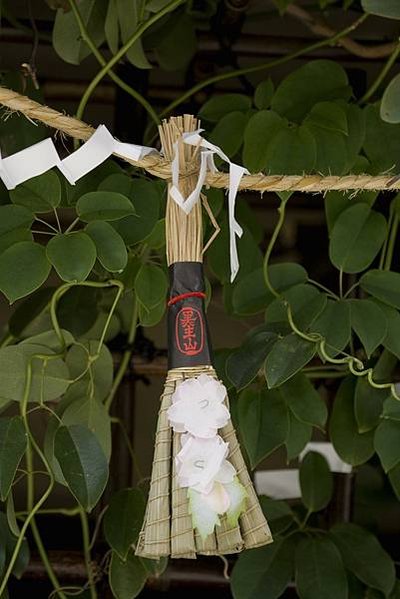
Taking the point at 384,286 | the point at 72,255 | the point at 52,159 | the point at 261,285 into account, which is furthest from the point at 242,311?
the point at 52,159

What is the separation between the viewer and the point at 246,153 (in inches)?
36.0

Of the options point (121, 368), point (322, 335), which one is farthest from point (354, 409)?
point (121, 368)

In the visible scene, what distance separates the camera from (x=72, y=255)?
76 centimetres

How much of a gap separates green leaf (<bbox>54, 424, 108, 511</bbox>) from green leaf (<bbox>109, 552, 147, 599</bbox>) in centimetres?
18

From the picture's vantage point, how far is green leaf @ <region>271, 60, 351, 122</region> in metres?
0.96

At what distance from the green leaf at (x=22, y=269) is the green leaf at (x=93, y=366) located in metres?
0.15

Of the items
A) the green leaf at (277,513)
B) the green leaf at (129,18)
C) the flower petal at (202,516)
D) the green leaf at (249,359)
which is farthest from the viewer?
the green leaf at (277,513)

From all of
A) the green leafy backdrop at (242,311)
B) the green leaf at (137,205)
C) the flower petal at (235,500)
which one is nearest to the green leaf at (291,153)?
the green leafy backdrop at (242,311)

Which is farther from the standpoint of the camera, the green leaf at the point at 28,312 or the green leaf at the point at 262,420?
the green leaf at the point at 28,312

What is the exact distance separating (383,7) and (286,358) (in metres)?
0.28

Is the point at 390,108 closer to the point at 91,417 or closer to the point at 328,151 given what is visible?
the point at 328,151

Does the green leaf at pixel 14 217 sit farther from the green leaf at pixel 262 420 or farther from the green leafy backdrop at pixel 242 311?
the green leaf at pixel 262 420

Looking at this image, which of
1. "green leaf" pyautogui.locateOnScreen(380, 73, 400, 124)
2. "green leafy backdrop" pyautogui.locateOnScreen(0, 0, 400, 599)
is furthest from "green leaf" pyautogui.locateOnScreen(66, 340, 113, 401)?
"green leaf" pyautogui.locateOnScreen(380, 73, 400, 124)

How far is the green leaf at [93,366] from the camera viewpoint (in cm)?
93
